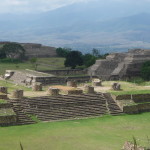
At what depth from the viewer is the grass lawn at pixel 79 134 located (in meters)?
20.2

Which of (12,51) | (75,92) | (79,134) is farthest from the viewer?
(12,51)

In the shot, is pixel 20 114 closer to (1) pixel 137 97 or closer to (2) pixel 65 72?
(1) pixel 137 97

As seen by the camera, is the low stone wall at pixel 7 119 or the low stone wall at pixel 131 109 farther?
the low stone wall at pixel 131 109

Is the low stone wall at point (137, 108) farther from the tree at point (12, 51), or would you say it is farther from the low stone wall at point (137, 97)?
the tree at point (12, 51)

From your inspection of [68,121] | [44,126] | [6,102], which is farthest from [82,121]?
[6,102]

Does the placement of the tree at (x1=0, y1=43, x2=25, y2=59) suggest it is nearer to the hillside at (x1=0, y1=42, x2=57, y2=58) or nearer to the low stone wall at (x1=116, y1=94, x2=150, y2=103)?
the hillside at (x1=0, y1=42, x2=57, y2=58)

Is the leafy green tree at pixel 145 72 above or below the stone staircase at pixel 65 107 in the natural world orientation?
above

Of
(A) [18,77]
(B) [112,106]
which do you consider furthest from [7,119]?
(A) [18,77]

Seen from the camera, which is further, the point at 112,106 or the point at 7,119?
the point at 112,106

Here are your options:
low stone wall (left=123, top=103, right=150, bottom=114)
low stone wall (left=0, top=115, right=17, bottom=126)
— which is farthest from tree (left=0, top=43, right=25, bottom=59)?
low stone wall (left=0, top=115, right=17, bottom=126)

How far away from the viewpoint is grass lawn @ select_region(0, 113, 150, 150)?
66.4 ft

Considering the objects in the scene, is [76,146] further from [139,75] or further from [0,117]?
[139,75]

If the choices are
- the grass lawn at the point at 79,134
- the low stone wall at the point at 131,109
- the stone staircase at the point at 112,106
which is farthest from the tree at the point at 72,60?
the grass lawn at the point at 79,134

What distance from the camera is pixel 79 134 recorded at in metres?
22.6
